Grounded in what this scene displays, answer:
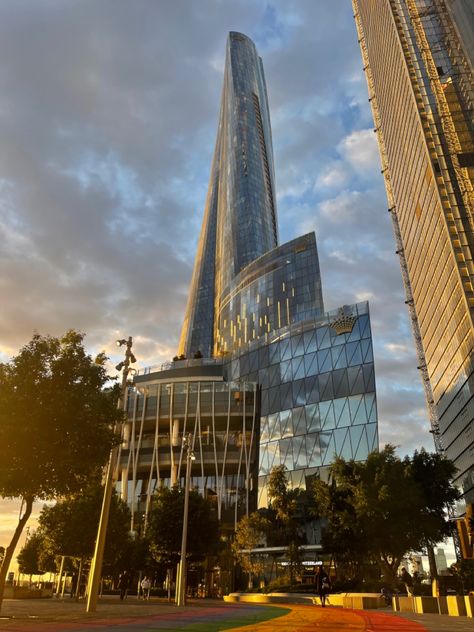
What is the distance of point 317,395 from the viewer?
78812 millimetres

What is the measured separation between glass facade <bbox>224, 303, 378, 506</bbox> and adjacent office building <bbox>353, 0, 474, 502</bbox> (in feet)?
82.2

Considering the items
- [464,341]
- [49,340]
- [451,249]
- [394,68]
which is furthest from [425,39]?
[49,340]

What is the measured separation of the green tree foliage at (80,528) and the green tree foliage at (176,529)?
11.4ft

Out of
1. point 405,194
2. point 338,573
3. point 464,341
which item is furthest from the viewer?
point 405,194

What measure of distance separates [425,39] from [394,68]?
30.9 feet

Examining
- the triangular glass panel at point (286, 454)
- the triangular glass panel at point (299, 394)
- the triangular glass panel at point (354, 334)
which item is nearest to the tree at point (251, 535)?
the triangular glass panel at point (286, 454)

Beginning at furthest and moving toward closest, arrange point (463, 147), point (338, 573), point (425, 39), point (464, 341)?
point (425, 39)
point (463, 147)
point (464, 341)
point (338, 573)

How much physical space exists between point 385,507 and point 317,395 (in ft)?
126

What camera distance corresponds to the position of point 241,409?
83438 millimetres

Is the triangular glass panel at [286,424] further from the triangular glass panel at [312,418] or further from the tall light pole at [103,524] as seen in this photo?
the tall light pole at [103,524]

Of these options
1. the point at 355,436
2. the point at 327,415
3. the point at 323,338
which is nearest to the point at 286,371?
the point at 323,338

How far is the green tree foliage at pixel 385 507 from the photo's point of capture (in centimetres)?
4084

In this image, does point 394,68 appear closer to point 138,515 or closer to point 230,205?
point 230,205

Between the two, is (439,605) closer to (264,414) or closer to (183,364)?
(264,414)
